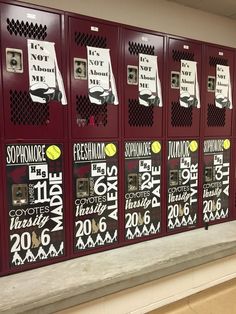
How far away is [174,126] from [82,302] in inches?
47.3

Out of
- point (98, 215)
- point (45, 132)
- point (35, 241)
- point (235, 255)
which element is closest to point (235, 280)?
point (235, 255)

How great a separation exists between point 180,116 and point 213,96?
34 cm

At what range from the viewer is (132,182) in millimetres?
1813

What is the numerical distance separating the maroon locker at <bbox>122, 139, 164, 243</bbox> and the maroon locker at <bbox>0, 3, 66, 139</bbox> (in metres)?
0.54

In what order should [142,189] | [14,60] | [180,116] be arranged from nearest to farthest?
[14,60] → [142,189] → [180,116]

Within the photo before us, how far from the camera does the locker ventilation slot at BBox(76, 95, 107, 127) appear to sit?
1599mm

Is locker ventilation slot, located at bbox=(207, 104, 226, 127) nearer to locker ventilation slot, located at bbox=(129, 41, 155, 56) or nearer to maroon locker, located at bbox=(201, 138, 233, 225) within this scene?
maroon locker, located at bbox=(201, 138, 233, 225)

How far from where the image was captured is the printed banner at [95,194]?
1.63 m

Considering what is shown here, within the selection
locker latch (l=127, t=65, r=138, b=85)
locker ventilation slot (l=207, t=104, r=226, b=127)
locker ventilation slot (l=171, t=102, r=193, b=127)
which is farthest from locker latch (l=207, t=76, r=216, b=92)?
locker latch (l=127, t=65, r=138, b=85)

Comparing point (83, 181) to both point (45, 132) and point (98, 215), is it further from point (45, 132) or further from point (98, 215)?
point (45, 132)

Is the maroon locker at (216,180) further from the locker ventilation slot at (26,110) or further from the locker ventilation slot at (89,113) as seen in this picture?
the locker ventilation slot at (26,110)

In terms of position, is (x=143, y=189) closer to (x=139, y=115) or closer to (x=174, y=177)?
(x=174, y=177)

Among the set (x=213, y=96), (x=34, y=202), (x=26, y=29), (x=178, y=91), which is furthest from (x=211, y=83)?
(x=34, y=202)

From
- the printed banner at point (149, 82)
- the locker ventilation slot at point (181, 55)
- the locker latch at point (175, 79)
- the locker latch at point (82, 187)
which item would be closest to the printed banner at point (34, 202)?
the locker latch at point (82, 187)
